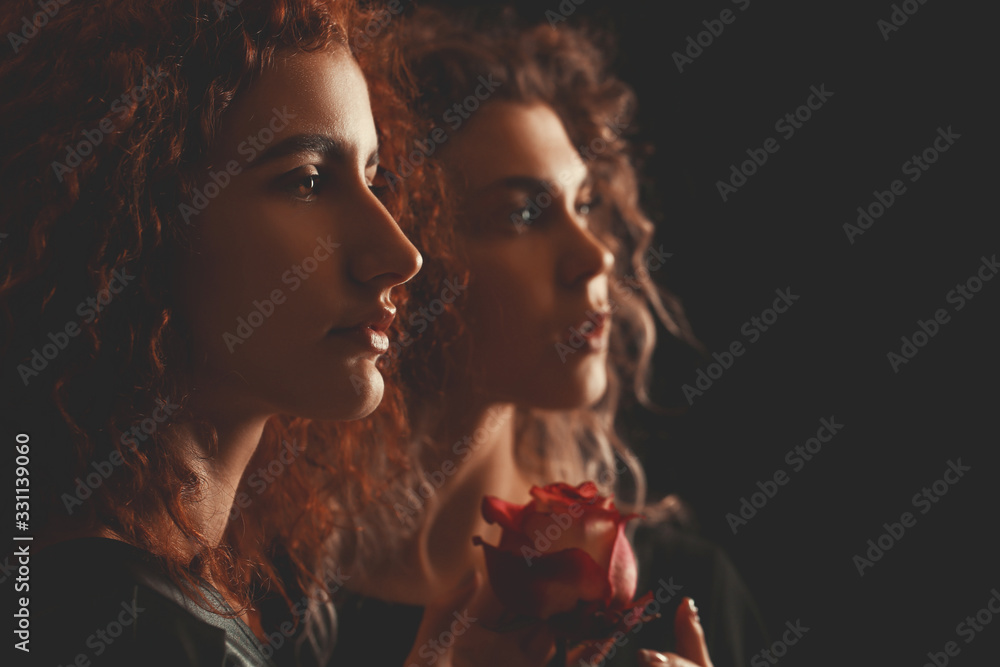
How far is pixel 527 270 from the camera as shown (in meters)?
1.16

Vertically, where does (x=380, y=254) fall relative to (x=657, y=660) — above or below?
above

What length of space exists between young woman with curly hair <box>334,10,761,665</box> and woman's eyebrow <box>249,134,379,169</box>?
0.72 feet

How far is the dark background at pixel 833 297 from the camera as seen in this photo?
50.8 inches

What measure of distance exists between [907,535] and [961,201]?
1.68ft

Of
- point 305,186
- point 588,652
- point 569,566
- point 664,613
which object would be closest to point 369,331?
point 305,186

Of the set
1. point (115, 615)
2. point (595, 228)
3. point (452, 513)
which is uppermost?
point (595, 228)

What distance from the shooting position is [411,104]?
117 centimetres

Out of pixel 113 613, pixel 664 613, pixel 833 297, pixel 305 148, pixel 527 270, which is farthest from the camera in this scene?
pixel 833 297

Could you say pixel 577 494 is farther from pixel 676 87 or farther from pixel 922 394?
pixel 676 87

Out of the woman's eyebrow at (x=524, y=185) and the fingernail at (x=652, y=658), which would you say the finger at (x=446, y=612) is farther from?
the woman's eyebrow at (x=524, y=185)

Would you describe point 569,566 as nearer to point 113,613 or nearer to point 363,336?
point 363,336

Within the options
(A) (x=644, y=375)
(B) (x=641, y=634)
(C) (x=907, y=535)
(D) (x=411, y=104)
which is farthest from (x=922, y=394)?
(D) (x=411, y=104)

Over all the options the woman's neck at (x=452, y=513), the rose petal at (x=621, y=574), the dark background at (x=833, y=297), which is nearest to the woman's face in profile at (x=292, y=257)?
the rose petal at (x=621, y=574)

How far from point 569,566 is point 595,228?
0.78m
